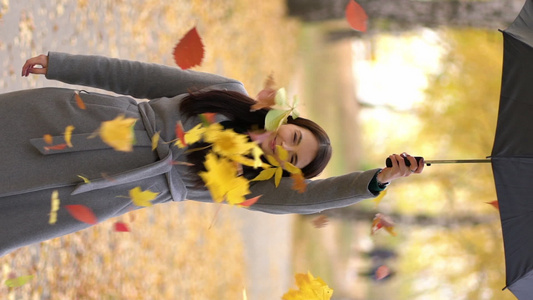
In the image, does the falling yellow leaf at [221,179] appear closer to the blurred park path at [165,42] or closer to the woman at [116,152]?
the woman at [116,152]

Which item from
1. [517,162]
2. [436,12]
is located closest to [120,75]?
[517,162]

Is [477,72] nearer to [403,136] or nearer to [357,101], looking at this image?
[403,136]

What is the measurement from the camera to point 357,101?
34.8 ft

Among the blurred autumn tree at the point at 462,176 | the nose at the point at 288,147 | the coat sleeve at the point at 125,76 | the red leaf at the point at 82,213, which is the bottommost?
the blurred autumn tree at the point at 462,176

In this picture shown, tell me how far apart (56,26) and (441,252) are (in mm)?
5943

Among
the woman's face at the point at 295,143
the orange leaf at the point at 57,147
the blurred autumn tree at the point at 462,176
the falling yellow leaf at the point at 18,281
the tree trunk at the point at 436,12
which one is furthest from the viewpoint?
the blurred autumn tree at the point at 462,176

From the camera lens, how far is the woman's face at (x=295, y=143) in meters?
2.13

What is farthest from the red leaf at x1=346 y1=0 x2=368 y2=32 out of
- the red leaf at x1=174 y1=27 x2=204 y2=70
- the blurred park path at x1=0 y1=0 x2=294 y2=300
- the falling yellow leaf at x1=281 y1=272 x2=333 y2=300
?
the falling yellow leaf at x1=281 y1=272 x2=333 y2=300

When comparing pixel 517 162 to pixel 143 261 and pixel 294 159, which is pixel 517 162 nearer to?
pixel 294 159

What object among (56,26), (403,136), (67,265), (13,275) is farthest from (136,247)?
(403,136)

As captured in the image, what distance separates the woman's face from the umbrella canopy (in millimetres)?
820

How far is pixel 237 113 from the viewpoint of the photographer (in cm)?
217

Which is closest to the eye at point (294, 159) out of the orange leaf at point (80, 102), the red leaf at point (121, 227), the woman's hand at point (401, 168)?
the woman's hand at point (401, 168)

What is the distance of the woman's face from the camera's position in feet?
7.00
